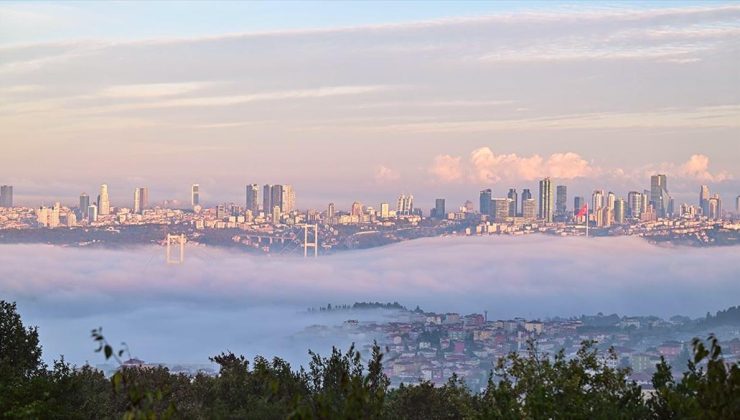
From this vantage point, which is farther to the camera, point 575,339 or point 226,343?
point 226,343

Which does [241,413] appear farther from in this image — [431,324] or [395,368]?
[431,324]

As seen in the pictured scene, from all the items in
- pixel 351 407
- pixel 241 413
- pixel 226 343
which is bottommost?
pixel 226 343

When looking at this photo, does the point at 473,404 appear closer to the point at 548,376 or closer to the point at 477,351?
the point at 548,376

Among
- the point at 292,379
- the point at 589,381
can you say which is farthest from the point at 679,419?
the point at 292,379

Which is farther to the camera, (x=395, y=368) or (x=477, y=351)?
(x=477, y=351)

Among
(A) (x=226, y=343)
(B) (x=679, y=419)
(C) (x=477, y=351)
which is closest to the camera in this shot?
(B) (x=679, y=419)

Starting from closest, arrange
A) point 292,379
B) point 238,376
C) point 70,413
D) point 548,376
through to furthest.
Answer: point 548,376 → point 70,413 → point 292,379 → point 238,376

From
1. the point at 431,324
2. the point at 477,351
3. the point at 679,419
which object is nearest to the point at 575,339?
the point at 477,351

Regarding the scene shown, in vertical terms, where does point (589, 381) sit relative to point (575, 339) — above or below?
above

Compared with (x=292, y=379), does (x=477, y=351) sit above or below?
below
